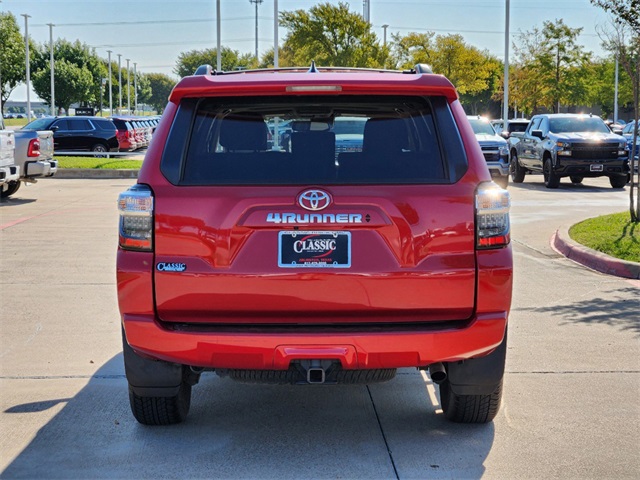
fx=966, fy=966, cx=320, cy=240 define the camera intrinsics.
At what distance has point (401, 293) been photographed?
4.54 m

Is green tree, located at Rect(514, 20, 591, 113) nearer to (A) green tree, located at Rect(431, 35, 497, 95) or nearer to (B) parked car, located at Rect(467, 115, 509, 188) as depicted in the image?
(A) green tree, located at Rect(431, 35, 497, 95)

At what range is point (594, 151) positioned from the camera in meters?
23.5

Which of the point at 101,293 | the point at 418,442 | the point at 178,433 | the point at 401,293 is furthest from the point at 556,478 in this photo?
the point at 101,293

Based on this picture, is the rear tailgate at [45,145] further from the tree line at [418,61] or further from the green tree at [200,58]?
the green tree at [200,58]

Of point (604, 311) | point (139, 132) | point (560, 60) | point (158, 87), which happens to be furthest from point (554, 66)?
point (158, 87)

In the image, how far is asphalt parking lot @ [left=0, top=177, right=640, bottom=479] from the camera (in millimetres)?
4820

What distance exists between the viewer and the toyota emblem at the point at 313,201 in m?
4.56

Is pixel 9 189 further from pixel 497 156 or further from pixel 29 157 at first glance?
pixel 497 156

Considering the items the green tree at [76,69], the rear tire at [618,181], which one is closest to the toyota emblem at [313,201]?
the rear tire at [618,181]

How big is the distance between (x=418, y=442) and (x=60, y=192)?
18.2 metres

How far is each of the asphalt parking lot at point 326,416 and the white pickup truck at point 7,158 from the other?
29.3ft

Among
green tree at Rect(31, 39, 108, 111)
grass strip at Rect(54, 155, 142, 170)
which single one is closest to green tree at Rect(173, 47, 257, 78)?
green tree at Rect(31, 39, 108, 111)

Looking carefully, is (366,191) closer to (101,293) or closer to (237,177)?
(237,177)

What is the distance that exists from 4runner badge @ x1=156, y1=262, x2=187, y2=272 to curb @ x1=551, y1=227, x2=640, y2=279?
736 cm
